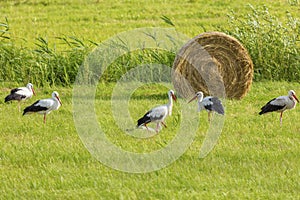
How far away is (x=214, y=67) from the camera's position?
16.1 m

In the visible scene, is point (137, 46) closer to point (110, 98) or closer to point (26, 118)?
point (110, 98)

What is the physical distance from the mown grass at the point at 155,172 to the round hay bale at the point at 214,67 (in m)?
1.25

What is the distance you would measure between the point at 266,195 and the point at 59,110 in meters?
5.76

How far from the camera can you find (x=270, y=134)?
12.4 m

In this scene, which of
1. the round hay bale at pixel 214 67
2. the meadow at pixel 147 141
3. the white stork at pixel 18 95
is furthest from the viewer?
the round hay bale at pixel 214 67

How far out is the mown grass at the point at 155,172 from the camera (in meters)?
9.66

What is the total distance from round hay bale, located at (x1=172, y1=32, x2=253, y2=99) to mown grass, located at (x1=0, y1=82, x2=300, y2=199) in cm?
125

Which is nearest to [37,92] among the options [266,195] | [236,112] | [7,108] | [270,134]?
[7,108]

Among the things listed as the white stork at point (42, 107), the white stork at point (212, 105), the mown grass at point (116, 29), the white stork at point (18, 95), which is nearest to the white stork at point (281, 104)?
the white stork at point (212, 105)

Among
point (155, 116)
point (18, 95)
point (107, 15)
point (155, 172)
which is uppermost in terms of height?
point (155, 116)

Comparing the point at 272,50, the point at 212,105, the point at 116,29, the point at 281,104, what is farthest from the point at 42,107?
the point at 116,29

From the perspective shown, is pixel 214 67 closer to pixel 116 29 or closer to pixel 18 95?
pixel 18 95

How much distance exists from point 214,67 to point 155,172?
19.6 ft

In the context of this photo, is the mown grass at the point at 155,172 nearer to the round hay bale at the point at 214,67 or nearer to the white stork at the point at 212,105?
the white stork at the point at 212,105
